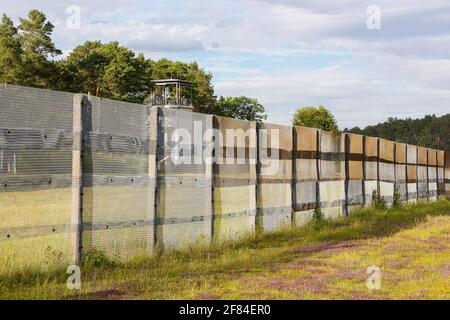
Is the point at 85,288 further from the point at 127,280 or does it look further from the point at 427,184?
the point at 427,184

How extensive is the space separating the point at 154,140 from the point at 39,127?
103 inches

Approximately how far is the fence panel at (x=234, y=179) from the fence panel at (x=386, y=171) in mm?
11440

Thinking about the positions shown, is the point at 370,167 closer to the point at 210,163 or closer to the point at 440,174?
the point at 210,163

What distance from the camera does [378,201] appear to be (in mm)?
24391

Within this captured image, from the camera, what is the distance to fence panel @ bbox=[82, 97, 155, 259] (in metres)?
10.6

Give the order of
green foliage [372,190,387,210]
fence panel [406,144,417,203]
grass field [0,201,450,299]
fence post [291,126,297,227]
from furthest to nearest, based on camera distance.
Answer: fence panel [406,144,417,203], green foliage [372,190,387,210], fence post [291,126,297,227], grass field [0,201,450,299]

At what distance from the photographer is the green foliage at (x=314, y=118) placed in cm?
13975

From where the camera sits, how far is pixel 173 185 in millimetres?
12383

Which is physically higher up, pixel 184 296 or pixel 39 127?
pixel 39 127

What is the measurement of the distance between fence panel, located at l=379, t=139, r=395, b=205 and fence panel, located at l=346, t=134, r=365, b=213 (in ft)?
9.18

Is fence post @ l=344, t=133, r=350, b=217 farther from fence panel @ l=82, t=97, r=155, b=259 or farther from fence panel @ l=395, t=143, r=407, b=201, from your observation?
fence panel @ l=82, t=97, r=155, b=259

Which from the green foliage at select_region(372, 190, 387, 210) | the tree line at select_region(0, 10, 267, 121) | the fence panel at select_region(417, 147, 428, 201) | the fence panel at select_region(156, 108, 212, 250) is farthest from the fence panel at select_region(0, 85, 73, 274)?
the tree line at select_region(0, 10, 267, 121)

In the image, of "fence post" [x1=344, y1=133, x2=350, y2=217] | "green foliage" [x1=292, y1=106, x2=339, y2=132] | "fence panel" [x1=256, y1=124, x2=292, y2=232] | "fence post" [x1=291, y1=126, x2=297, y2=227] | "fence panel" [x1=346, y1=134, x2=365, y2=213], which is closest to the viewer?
"fence panel" [x1=256, y1=124, x2=292, y2=232]

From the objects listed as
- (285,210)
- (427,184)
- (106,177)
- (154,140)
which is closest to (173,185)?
(154,140)
